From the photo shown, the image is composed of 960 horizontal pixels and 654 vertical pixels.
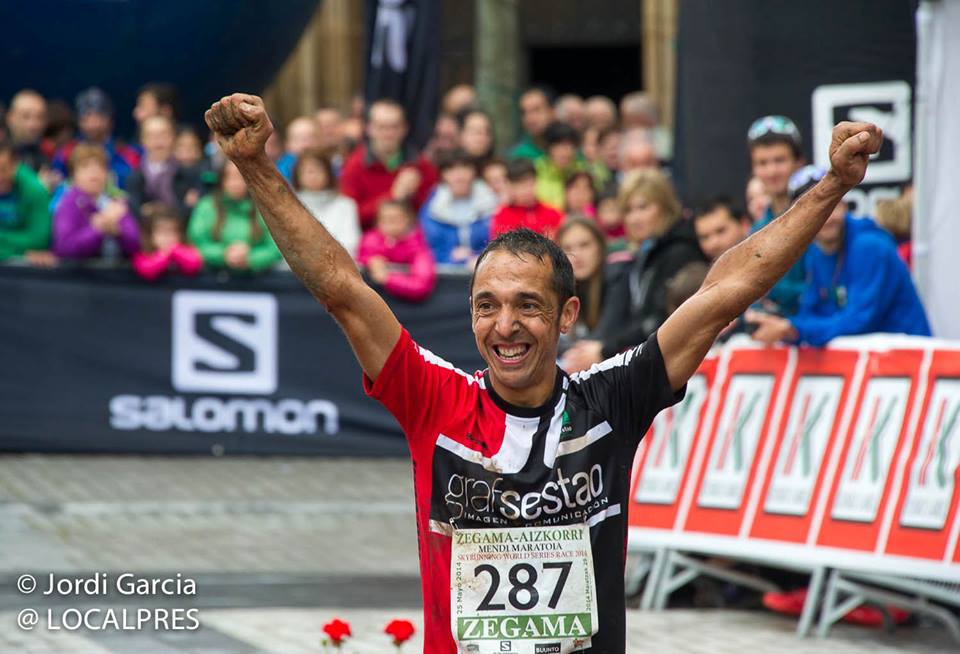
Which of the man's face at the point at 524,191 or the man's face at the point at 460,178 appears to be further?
the man's face at the point at 460,178

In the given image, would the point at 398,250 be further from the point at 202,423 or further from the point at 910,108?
the point at 910,108

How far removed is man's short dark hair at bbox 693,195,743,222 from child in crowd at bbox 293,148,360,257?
3671 millimetres

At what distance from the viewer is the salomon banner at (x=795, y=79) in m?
10.7

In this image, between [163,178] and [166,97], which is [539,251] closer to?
[163,178]

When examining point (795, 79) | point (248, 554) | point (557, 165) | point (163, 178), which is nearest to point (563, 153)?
point (557, 165)

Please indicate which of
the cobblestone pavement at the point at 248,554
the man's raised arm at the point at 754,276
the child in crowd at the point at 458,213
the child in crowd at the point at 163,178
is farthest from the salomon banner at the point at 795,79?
the man's raised arm at the point at 754,276

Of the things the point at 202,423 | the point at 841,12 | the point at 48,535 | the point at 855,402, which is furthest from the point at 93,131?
the point at 855,402

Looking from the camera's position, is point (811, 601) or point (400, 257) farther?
point (400, 257)

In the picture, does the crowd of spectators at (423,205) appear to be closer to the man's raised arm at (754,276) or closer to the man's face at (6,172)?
the man's face at (6,172)

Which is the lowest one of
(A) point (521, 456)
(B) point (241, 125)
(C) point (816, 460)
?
(C) point (816, 460)

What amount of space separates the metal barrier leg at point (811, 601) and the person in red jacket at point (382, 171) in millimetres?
5673

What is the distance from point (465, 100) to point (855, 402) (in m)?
8.11

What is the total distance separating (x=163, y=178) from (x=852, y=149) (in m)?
9.27

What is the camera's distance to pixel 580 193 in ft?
40.6
